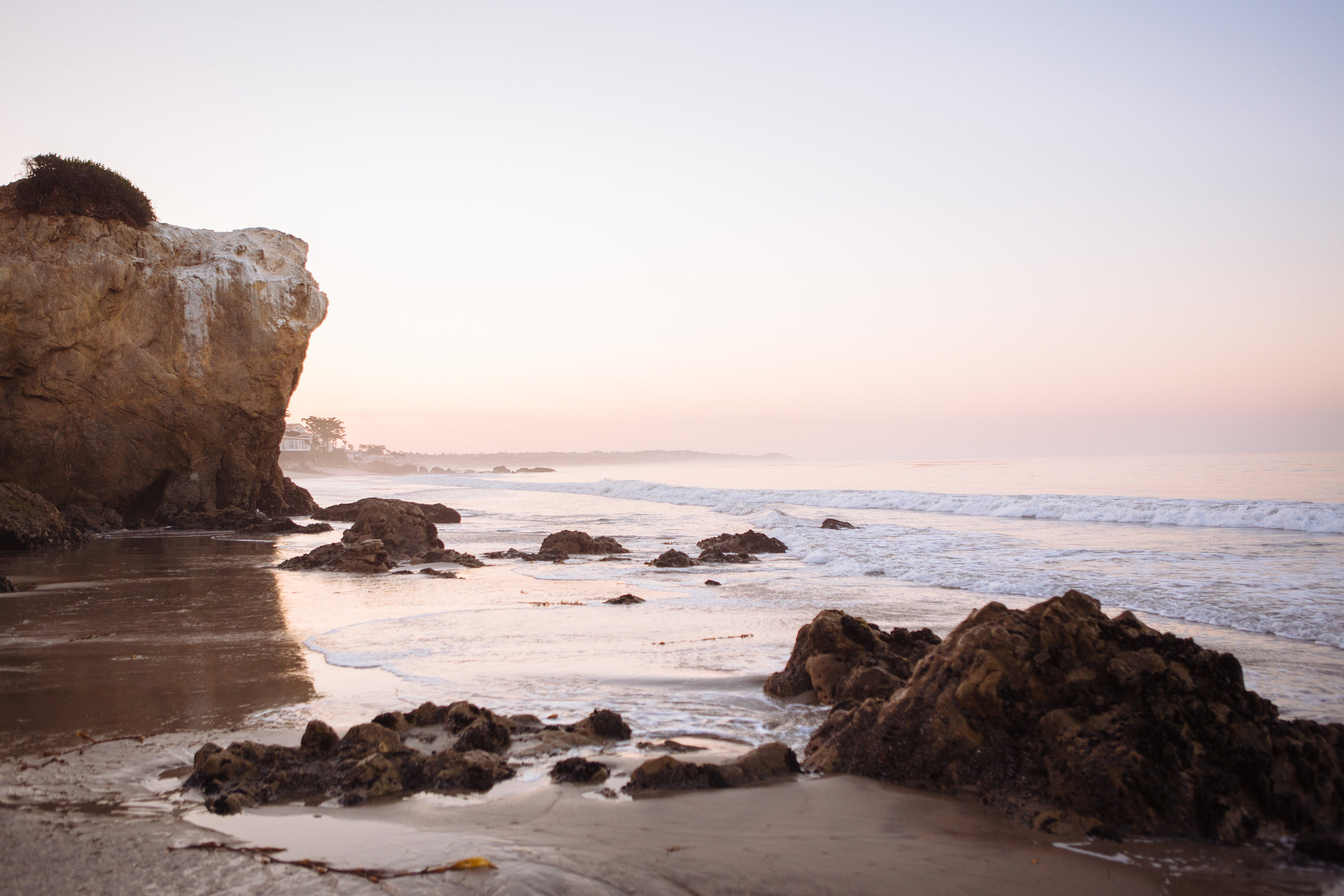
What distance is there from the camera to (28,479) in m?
18.3

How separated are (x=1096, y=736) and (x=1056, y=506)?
21716 mm

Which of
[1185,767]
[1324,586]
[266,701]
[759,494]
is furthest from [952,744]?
[759,494]

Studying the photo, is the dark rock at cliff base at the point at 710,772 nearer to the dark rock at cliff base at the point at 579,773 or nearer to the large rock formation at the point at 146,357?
the dark rock at cliff base at the point at 579,773

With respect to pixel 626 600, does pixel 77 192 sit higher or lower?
higher

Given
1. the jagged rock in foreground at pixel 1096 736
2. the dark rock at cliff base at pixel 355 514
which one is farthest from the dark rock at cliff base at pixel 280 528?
the jagged rock in foreground at pixel 1096 736

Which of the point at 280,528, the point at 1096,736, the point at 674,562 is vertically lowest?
the point at 280,528

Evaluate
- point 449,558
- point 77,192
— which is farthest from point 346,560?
point 77,192

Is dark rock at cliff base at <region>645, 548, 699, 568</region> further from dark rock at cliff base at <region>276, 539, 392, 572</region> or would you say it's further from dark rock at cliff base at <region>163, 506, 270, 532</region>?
dark rock at cliff base at <region>163, 506, 270, 532</region>

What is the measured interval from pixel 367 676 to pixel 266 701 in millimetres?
929

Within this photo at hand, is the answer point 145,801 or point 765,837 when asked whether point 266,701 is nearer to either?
point 145,801

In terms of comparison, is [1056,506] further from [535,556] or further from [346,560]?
[346,560]

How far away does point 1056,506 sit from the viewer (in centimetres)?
2280

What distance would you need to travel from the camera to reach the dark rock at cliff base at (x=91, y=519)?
17.6 meters

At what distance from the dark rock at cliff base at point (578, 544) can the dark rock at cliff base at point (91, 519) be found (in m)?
10.4
